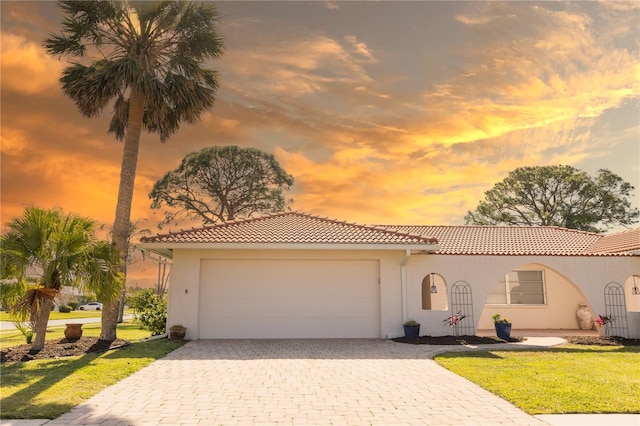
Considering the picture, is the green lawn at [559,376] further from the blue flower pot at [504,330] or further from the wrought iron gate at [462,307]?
the wrought iron gate at [462,307]

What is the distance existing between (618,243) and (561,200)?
20423 mm

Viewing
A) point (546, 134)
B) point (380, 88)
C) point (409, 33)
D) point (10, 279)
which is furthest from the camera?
point (546, 134)

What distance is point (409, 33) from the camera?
1558 cm

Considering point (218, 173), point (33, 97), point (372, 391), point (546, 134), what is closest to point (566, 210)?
point (546, 134)

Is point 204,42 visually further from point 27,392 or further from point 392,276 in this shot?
point 27,392

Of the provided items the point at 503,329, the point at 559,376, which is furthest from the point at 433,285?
the point at 559,376

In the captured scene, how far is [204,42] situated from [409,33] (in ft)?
24.0

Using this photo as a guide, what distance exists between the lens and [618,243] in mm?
17516

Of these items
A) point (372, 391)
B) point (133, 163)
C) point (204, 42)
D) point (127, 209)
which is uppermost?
point (204, 42)

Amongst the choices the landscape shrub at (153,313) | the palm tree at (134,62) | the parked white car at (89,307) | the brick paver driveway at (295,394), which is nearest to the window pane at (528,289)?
the brick paver driveway at (295,394)

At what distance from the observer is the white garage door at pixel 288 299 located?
1467 cm

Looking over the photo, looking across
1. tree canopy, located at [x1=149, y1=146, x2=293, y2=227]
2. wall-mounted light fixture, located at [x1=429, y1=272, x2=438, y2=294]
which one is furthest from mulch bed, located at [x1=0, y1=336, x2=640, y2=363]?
tree canopy, located at [x1=149, y1=146, x2=293, y2=227]

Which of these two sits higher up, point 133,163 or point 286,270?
point 133,163

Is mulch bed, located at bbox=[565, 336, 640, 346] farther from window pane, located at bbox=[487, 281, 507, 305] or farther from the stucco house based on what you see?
window pane, located at bbox=[487, 281, 507, 305]
